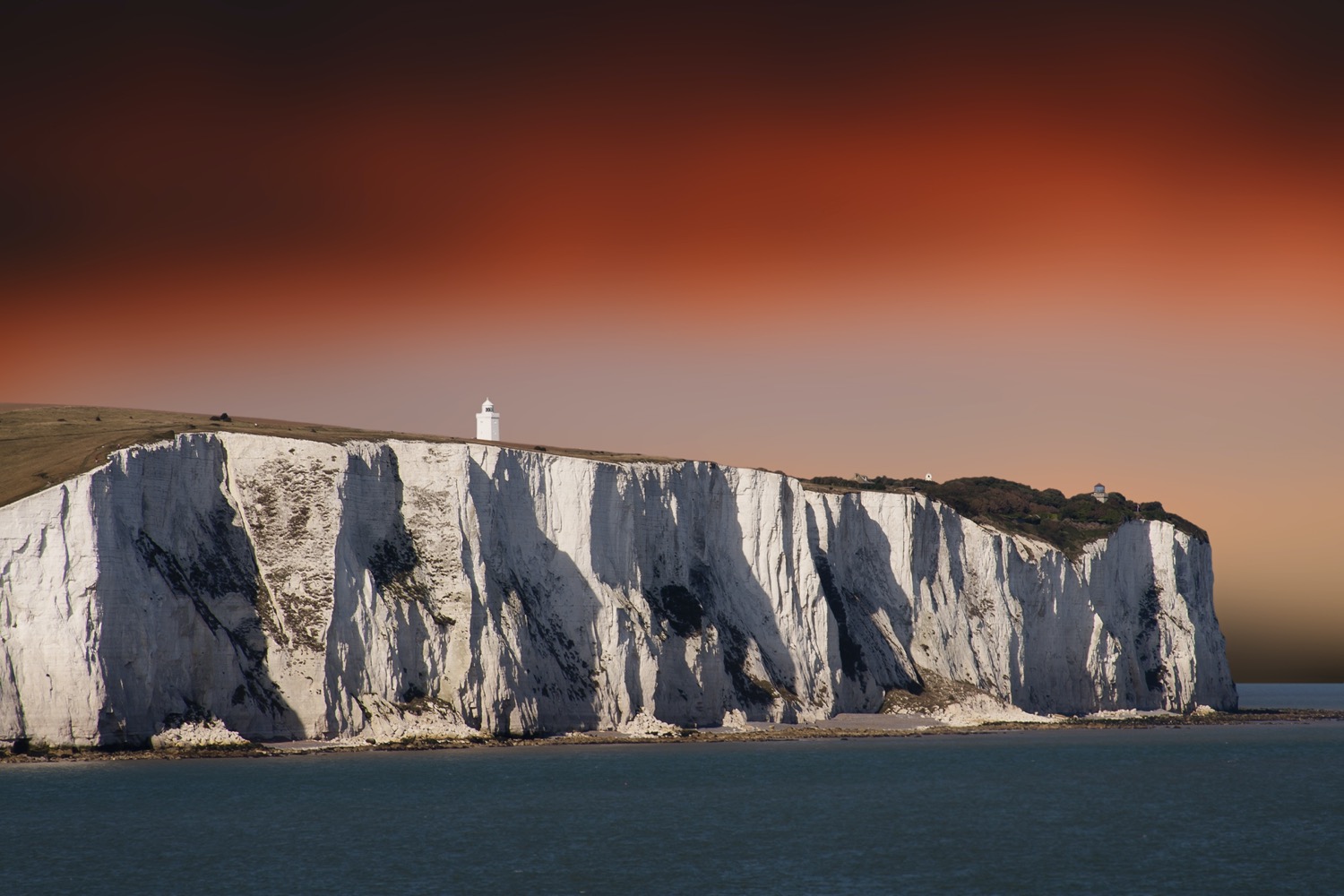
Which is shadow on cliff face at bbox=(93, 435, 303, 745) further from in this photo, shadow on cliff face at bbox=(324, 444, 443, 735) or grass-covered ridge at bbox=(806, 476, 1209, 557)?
grass-covered ridge at bbox=(806, 476, 1209, 557)

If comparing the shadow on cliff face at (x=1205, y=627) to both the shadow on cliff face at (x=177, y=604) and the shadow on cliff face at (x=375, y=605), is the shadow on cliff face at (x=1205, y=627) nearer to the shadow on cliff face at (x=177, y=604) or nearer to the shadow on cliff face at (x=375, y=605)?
the shadow on cliff face at (x=375, y=605)

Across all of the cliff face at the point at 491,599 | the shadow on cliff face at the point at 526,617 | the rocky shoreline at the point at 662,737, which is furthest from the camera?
the shadow on cliff face at the point at 526,617

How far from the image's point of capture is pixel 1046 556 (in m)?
90.1

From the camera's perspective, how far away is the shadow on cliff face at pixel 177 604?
51062 millimetres

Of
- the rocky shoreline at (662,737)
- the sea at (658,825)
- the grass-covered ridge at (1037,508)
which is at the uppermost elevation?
the grass-covered ridge at (1037,508)

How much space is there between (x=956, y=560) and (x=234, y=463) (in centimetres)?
4371

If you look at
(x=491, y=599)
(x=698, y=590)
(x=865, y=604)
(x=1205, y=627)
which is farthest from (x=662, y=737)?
(x=1205, y=627)

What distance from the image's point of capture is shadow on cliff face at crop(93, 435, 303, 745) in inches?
2010

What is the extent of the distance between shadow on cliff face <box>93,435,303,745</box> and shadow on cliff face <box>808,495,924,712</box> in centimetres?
3221

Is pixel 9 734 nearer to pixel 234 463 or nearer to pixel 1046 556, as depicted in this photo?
pixel 234 463

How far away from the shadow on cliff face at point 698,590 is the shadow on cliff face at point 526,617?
2.26 m

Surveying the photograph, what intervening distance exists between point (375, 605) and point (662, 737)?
14.6 meters

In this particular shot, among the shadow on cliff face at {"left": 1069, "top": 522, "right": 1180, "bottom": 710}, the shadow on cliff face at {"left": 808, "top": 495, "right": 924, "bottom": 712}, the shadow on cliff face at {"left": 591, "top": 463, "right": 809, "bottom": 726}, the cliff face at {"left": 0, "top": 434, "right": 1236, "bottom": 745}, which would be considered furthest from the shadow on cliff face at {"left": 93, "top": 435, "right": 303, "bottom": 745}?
the shadow on cliff face at {"left": 1069, "top": 522, "right": 1180, "bottom": 710}

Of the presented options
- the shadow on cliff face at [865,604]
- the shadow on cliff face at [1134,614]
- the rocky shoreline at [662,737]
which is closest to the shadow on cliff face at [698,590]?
the rocky shoreline at [662,737]
